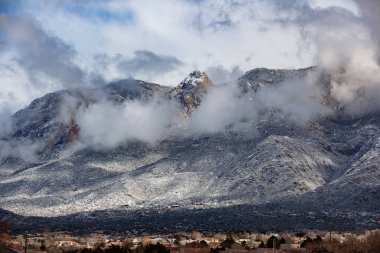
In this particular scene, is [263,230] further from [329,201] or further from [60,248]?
[60,248]

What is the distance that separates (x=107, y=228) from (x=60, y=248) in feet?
209

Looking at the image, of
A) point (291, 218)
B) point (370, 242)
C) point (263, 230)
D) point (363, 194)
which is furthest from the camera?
point (363, 194)

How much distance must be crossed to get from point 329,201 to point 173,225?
37123 mm

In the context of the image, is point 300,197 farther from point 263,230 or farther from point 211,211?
point 263,230

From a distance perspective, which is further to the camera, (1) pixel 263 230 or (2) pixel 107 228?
(2) pixel 107 228

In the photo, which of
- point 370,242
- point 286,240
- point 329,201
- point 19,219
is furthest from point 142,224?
point 370,242

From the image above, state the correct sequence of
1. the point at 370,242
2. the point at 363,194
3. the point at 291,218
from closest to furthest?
the point at 370,242 < the point at 291,218 < the point at 363,194

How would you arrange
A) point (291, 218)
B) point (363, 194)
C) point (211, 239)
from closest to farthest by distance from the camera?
point (211, 239) → point (291, 218) → point (363, 194)

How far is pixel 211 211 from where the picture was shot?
19650cm

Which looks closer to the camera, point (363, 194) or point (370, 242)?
point (370, 242)

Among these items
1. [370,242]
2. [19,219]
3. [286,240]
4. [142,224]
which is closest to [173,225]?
[142,224]

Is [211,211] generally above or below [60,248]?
above

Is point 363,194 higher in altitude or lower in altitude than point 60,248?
higher

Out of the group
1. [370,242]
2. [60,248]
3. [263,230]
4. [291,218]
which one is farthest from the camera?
[291,218]
